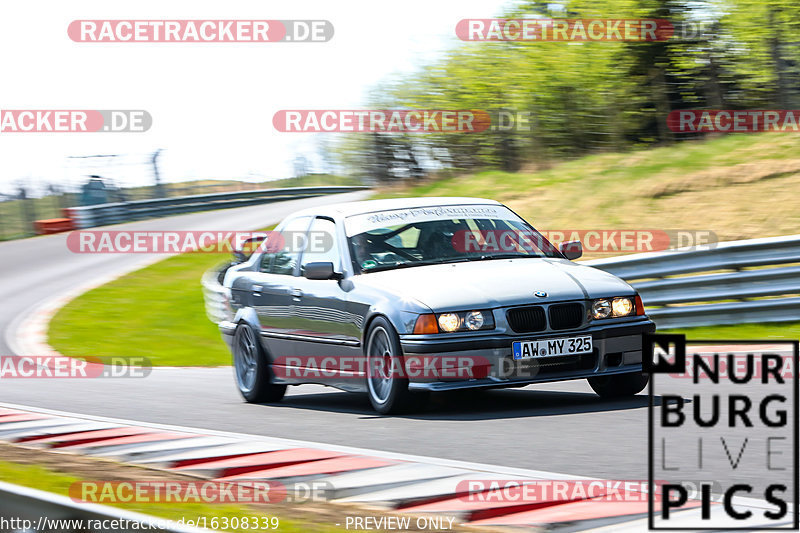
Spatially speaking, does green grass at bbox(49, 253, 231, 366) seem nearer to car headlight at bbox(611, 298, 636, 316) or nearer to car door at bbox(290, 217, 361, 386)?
car door at bbox(290, 217, 361, 386)

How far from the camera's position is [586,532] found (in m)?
4.54

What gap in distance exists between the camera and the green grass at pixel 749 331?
39.4 ft

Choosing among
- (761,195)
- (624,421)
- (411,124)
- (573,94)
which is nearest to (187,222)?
(411,124)

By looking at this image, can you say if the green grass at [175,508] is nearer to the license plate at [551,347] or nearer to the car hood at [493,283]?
the car hood at [493,283]

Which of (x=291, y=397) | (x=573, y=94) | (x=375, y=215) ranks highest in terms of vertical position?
(x=573, y=94)

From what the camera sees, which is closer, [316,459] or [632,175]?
[316,459]

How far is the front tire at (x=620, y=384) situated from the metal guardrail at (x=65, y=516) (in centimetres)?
472

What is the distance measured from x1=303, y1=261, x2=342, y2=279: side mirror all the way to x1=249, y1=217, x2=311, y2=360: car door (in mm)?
827

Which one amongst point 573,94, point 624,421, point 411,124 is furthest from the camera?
point 411,124

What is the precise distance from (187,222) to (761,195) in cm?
1792

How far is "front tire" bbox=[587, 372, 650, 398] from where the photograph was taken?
335 inches

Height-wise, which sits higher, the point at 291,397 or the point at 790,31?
the point at 790,31

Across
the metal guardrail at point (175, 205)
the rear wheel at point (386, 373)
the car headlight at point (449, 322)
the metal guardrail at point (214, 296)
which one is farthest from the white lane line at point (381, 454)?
the metal guardrail at point (175, 205)

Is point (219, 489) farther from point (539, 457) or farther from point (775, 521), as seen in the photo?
point (775, 521)
